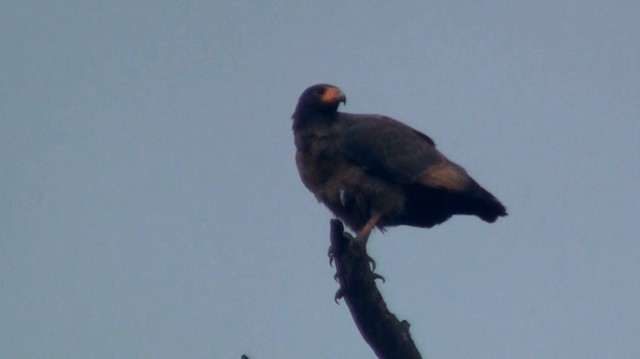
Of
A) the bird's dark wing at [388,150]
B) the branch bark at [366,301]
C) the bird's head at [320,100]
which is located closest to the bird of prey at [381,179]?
the bird's dark wing at [388,150]

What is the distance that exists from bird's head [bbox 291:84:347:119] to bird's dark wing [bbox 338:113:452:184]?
0.21m

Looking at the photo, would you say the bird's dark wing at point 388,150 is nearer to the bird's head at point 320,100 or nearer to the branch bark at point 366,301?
the bird's head at point 320,100

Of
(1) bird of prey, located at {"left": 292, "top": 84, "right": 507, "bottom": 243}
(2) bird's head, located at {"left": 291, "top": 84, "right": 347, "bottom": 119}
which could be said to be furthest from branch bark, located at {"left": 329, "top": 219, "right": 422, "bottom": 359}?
(2) bird's head, located at {"left": 291, "top": 84, "right": 347, "bottom": 119}

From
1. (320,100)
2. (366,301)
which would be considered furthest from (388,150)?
(366,301)

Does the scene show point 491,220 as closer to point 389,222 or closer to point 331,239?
point 389,222

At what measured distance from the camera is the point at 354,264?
677 cm

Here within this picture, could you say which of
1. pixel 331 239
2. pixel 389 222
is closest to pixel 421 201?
pixel 389 222

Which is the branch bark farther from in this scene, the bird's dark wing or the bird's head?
the bird's head

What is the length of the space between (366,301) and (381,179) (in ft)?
8.60

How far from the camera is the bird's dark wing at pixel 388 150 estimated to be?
9.14 m

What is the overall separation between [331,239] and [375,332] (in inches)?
27.6

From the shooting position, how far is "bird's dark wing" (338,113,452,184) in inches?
360

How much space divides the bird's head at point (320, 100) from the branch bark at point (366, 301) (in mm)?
2936

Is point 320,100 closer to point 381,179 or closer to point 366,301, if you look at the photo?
point 381,179
